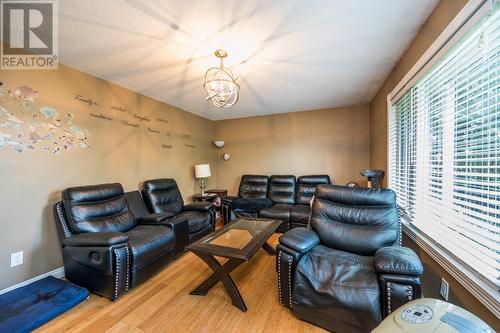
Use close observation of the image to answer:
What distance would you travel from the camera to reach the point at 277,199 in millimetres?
4336

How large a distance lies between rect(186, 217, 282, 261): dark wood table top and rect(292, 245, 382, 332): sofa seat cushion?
47 cm

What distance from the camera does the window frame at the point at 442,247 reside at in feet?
3.48

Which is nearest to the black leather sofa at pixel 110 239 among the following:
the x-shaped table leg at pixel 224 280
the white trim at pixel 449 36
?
the x-shaped table leg at pixel 224 280

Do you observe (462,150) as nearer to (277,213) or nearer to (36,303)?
(277,213)

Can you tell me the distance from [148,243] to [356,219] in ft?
6.98

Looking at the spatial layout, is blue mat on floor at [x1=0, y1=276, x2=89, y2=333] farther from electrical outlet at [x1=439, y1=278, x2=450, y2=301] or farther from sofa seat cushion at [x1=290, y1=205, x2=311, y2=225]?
electrical outlet at [x1=439, y1=278, x2=450, y2=301]

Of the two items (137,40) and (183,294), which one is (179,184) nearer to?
(183,294)

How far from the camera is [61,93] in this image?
242cm

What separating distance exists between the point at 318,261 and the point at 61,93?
330cm

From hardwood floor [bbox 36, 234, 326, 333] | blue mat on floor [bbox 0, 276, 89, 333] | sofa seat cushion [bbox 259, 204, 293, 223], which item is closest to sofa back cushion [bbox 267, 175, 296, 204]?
sofa seat cushion [bbox 259, 204, 293, 223]

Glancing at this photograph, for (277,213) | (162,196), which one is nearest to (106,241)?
(162,196)

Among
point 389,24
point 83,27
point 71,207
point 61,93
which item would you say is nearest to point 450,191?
point 389,24

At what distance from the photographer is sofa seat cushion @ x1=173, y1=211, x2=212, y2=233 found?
299 cm

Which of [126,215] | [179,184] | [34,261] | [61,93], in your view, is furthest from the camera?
[179,184]
